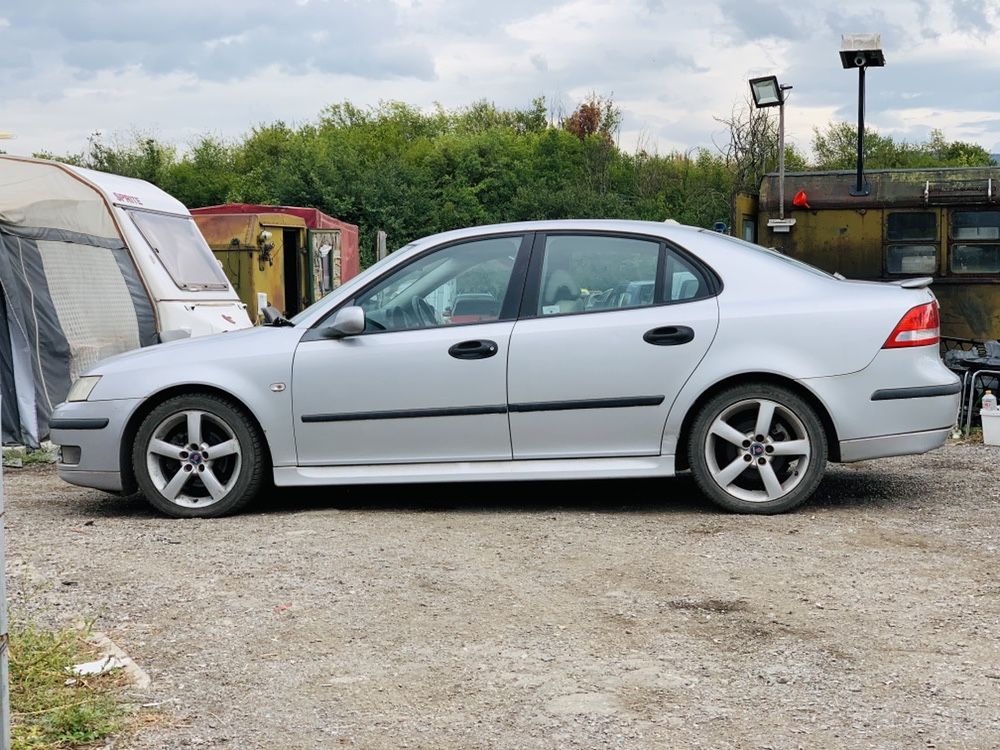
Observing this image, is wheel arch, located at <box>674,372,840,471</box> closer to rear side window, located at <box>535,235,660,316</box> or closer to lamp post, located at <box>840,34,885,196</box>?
rear side window, located at <box>535,235,660,316</box>

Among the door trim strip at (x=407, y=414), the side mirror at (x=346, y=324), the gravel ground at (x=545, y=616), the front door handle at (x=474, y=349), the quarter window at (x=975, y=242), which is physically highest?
the quarter window at (x=975, y=242)

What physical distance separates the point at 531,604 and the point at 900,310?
9.40 feet

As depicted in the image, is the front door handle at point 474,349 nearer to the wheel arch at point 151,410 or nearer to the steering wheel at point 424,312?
the steering wheel at point 424,312

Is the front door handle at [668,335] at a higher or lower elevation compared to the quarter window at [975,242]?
lower

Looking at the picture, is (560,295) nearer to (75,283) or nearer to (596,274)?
(596,274)

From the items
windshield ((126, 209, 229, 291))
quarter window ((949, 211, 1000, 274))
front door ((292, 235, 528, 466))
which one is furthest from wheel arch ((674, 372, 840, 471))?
windshield ((126, 209, 229, 291))

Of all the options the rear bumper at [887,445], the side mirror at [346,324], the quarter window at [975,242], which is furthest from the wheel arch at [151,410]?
the quarter window at [975,242]

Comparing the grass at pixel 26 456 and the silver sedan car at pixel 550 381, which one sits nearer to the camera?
the silver sedan car at pixel 550 381

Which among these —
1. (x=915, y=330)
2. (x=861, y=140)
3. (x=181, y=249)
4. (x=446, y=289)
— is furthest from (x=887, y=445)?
(x=181, y=249)

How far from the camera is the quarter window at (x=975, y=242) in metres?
11.8

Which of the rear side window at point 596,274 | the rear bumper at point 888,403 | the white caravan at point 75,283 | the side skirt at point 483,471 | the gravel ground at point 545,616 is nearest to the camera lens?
the gravel ground at point 545,616

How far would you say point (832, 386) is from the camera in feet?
22.2

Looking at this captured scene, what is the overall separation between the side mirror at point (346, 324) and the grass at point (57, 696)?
105 inches

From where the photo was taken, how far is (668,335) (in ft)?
22.5
